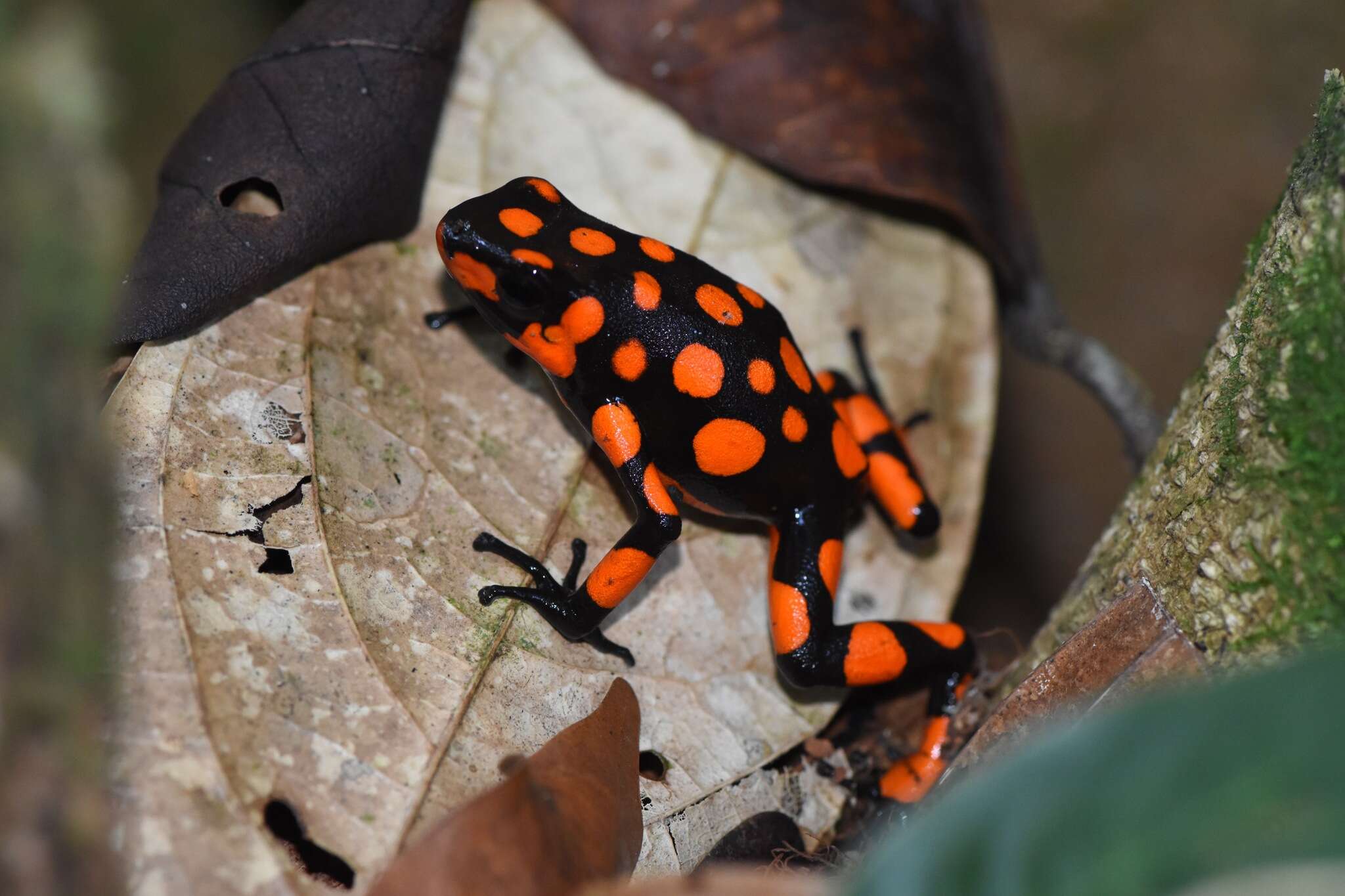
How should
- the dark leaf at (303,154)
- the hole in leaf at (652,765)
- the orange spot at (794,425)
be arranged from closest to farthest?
the hole in leaf at (652,765), the dark leaf at (303,154), the orange spot at (794,425)

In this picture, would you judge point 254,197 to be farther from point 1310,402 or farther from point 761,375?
point 1310,402

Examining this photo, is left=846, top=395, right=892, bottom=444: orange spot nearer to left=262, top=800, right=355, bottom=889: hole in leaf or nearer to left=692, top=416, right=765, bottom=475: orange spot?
left=692, top=416, right=765, bottom=475: orange spot

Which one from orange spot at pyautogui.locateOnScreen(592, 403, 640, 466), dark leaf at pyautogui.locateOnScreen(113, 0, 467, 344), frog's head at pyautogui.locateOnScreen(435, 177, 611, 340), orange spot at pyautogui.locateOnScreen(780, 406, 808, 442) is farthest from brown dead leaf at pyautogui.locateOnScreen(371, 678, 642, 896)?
dark leaf at pyautogui.locateOnScreen(113, 0, 467, 344)

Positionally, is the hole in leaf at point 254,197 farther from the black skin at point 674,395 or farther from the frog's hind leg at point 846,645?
the frog's hind leg at point 846,645

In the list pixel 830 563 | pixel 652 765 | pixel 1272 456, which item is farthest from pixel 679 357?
pixel 1272 456

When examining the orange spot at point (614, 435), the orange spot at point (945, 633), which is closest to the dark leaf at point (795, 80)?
the orange spot at point (614, 435)

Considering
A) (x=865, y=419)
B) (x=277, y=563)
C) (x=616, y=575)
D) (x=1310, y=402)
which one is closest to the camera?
(x=1310, y=402)

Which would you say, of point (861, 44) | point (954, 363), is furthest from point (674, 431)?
point (861, 44)
